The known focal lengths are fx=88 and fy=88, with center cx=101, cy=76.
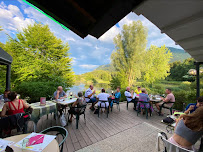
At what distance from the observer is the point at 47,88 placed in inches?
207

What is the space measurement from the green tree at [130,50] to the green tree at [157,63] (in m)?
1.17

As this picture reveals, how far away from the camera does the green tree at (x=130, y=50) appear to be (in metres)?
13.6

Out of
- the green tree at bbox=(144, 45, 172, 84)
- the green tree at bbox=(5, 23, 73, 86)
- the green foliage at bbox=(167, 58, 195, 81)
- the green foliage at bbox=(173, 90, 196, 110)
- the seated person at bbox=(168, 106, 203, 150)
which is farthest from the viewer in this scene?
the green foliage at bbox=(167, 58, 195, 81)

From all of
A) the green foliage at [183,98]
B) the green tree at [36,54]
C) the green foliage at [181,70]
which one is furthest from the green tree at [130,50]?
the green foliage at [181,70]

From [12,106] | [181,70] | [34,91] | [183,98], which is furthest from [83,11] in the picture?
[181,70]

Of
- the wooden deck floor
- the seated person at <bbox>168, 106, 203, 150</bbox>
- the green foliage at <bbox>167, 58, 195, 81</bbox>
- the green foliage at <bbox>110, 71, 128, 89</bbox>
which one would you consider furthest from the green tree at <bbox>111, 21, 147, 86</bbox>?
the green foliage at <bbox>167, 58, 195, 81</bbox>

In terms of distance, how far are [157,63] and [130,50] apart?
4.33 m

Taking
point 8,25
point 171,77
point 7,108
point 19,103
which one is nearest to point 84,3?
point 19,103

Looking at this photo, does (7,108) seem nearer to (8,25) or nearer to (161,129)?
(161,129)

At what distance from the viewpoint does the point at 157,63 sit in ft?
40.0

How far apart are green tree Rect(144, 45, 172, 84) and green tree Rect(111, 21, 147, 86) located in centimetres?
117

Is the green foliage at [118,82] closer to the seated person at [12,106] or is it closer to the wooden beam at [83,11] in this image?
the seated person at [12,106]

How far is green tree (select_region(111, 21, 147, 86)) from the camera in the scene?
1361 cm

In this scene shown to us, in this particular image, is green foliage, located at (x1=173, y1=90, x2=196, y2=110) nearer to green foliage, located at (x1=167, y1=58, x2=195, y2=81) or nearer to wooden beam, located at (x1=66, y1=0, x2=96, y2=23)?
wooden beam, located at (x1=66, y1=0, x2=96, y2=23)
